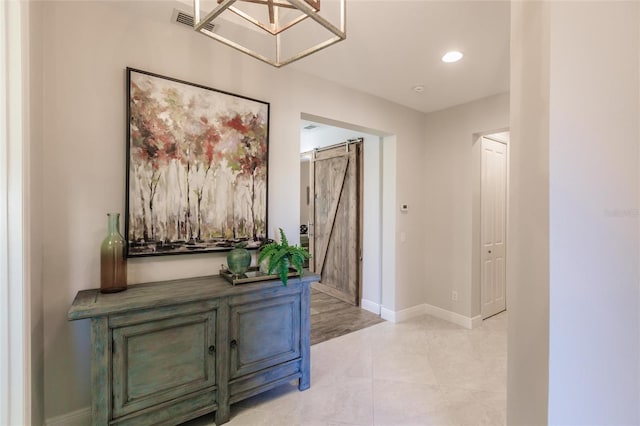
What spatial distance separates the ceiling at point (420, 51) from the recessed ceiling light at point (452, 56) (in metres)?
0.04

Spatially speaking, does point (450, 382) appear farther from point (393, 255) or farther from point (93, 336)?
point (93, 336)

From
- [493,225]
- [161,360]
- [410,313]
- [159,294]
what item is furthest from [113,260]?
[493,225]

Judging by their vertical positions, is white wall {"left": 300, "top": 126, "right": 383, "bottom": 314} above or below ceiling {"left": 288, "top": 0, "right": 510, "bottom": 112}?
below

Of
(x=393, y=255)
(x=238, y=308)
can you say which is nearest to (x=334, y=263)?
(x=393, y=255)

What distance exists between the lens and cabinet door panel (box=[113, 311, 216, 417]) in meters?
1.57

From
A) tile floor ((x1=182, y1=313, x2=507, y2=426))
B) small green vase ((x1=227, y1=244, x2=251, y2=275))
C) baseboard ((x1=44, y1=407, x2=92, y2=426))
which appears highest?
small green vase ((x1=227, y1=244, x2=251, y2=275))

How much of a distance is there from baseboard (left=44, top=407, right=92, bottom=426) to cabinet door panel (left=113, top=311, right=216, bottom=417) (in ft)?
1.47

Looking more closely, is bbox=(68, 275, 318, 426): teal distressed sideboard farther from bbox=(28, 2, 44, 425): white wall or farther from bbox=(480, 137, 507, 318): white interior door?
bbox=(480, 137, 507, 318): white interior door

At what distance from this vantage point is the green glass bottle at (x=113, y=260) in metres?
1.72

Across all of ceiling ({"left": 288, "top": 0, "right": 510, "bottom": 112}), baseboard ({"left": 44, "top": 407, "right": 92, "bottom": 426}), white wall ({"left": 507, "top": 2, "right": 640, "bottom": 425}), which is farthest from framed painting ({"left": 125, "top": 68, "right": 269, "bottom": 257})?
white wall ({"left": 507, "top": 2, "right": 640, "bottom": 425})

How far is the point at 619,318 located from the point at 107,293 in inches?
88.9

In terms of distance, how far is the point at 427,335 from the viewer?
3260 mm

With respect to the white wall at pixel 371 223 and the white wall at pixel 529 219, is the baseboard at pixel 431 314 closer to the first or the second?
the white wall at pixel 371 223

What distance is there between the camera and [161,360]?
1689 millimetres
